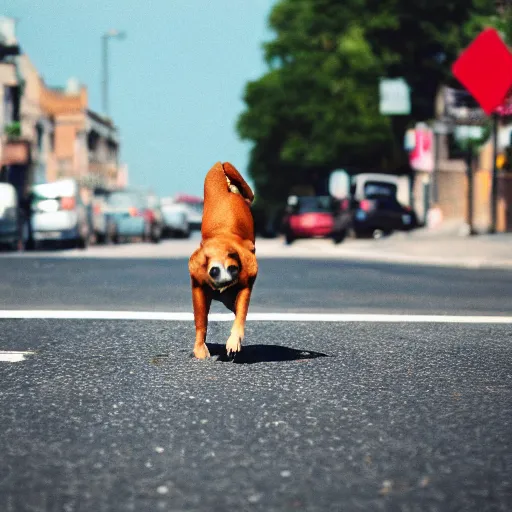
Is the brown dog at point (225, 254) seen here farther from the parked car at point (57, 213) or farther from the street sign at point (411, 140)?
the street sign at point (411, 140)

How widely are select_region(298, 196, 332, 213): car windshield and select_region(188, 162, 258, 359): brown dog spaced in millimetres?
29114

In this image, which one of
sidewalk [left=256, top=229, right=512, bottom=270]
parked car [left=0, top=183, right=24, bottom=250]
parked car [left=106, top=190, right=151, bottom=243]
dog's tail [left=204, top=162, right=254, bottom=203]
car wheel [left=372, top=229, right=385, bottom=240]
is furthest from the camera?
car wheel [left=372, top=229, right=385, bottom=240]

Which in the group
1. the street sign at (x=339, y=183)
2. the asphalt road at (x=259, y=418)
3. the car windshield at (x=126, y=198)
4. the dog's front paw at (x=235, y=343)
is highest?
the street sign at (x=339, y=183)

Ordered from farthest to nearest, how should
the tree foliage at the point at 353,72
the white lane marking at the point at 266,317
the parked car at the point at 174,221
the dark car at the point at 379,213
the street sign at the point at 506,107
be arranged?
the tree foliage at the point at 353,72, the parked car at the point at 174,221, the dark car at the point at 379,213, the street sign at the point at 506,107, the white lane marking at the point at 266,317

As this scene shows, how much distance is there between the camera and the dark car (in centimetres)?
3650

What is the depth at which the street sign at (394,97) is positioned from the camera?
158 ft

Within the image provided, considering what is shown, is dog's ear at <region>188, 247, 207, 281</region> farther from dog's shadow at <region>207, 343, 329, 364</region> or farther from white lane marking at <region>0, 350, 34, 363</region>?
white lane marking at <region>0, 350, 34, 363</region>

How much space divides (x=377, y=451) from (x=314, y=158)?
48988 millimetres

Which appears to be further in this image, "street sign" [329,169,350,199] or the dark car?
"street sign" [329,169,350,199]

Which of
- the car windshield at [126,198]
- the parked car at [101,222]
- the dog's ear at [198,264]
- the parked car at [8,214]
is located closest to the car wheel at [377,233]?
the car windshield at [126,198]

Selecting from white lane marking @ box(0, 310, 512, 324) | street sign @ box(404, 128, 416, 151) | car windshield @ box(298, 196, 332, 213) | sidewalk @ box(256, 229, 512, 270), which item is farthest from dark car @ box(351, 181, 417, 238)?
white lane marking @ box(0, 310, 512, 324)

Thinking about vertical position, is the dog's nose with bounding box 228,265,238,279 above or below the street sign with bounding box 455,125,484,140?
below

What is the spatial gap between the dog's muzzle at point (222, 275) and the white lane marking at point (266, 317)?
139 inches

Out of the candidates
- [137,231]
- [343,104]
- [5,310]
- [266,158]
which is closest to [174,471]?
[5,310]
